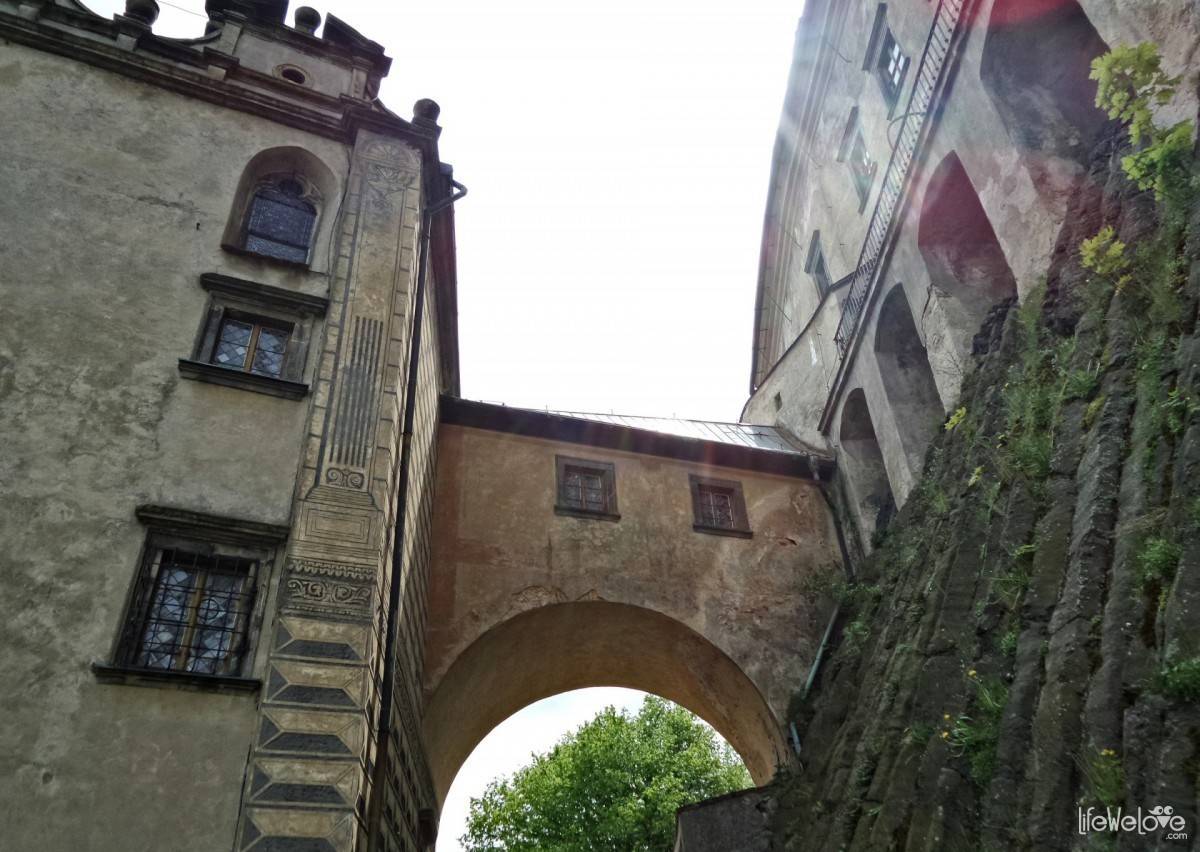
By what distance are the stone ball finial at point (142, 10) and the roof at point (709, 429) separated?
8.74 meters

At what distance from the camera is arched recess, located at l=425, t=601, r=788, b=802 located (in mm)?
11703

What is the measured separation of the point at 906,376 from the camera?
13.2 metres

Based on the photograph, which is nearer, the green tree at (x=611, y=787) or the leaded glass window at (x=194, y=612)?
the leaded glass window at (x=194, y=612)

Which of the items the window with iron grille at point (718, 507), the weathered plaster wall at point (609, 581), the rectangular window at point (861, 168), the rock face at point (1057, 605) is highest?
the rectangular window at point (861, 168)

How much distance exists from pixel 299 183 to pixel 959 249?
909 centimetres

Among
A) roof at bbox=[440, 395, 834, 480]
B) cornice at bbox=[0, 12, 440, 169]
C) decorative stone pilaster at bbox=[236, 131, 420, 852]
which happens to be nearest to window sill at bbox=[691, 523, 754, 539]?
roof at bbox=[440, 395, 834, 480]

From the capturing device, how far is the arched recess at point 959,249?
37.9ft

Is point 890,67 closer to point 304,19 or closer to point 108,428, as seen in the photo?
point 304,19

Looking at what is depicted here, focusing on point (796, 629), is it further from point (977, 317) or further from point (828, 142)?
point (828, 142)

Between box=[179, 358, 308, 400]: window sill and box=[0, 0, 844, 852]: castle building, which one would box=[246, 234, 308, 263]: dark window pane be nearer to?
box=[0, 0, 844, 852]: castle building

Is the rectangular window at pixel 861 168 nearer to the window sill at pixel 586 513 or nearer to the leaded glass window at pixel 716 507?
the leaded glass window at pixel 716 507

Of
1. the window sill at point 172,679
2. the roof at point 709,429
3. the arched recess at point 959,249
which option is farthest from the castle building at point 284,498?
the arched recess at point 959,249

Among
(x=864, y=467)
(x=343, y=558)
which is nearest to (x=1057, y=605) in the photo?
(x=343, y=558)

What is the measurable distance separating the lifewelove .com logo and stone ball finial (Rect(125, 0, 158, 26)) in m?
12.6
